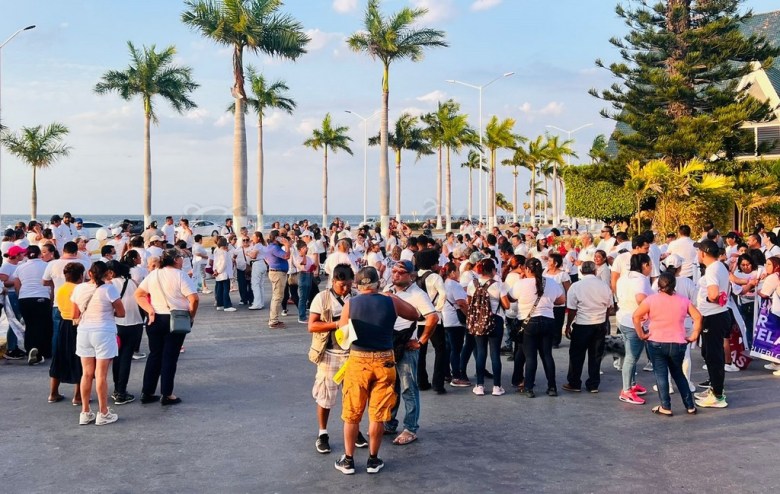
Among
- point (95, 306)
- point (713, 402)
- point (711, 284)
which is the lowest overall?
point (713, 402)

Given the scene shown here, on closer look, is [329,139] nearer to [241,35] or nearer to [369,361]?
[241,35]

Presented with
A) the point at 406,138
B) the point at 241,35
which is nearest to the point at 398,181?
the point at 406,138

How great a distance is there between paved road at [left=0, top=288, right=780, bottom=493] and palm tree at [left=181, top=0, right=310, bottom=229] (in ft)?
65.7

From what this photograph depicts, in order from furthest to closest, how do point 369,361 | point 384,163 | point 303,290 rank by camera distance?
1. point 384,163
2. point 303,290
3. point 369,361

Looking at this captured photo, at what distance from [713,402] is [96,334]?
6621mm

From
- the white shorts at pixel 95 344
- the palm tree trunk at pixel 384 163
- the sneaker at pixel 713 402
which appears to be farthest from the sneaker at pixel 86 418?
the palm tree trunk at pixel 384 163

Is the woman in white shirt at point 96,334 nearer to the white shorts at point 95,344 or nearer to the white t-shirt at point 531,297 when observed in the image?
the white shorts at point 95,344

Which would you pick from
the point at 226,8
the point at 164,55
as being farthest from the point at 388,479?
the point at 164,55

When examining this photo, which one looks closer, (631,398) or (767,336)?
(631,398)

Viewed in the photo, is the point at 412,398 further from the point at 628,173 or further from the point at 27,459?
the point at 628,173

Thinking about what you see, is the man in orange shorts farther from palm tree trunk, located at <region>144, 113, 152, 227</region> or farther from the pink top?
palm tree trunk, located at <region>144, 113, 152, 227</region>

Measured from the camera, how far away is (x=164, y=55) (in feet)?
121

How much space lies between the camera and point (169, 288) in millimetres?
7711

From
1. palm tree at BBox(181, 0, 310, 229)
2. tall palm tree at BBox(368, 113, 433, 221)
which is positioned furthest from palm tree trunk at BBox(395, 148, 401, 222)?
palm tree at BBox(181, 0, 310, 229)
